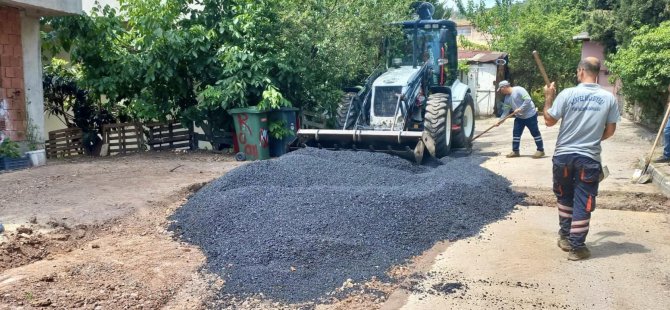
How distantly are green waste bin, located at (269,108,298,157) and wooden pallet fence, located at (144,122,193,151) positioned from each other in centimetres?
245

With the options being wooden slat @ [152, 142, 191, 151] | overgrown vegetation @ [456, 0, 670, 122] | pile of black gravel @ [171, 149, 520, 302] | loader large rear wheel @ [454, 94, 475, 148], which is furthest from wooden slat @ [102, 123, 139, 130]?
overgrown vegetation @ [456, 0, 670, 122]

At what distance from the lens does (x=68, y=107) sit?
14141 millimetres

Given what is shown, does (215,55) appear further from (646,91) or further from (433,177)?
(646,91)

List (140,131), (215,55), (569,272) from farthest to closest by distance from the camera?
(140,131)
(215,55)
(569,272)

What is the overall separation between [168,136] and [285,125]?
3176 mm

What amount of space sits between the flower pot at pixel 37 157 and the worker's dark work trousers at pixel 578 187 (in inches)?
365

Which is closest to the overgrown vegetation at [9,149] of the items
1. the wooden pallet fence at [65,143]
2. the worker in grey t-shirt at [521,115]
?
the wooden pallet fence at [65,143]

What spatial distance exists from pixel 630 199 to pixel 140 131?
10058 mm

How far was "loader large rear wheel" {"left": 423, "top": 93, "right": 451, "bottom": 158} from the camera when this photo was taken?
10.5m

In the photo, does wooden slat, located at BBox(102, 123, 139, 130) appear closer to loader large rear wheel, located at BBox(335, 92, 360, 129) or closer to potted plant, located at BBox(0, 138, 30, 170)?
potted plant, located at BBox(0, 138, 30, 170)

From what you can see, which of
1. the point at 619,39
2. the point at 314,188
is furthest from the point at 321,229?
the point at 619,39

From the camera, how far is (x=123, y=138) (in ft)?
44.4

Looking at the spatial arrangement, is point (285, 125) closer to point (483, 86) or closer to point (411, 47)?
point (411, 47)

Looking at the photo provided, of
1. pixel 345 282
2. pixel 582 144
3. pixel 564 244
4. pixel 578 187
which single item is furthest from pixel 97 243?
pixel 582 144
